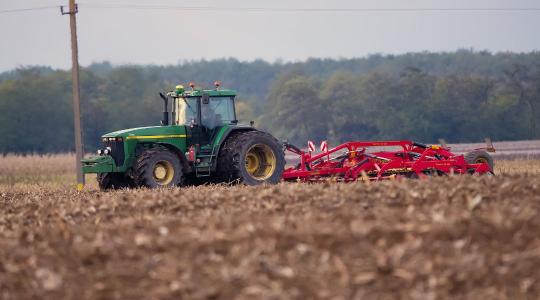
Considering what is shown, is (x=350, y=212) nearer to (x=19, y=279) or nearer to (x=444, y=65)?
(x=19, y=279)

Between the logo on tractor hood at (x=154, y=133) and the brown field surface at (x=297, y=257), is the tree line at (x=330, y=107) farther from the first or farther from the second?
the brown field surface at (x=297, y=257)

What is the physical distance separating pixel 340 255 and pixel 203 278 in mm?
999

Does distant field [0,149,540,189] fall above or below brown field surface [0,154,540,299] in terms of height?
below

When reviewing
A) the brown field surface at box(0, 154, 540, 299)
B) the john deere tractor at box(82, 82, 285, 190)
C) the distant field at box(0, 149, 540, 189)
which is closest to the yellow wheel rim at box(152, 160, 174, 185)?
the john deere tractor at box(82, 82, 285, 190)

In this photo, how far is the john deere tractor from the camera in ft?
56.2

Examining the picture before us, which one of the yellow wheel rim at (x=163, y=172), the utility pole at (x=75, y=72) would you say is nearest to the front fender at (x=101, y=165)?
the yellow wheel rim at (x=163, y=172)

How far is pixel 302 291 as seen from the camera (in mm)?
6688

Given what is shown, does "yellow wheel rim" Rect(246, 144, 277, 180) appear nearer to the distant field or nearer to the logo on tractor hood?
the logo on tractor hood

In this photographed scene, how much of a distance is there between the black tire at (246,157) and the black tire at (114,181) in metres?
1.77

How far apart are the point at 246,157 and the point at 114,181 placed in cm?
246

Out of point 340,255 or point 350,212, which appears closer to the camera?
point 340,255

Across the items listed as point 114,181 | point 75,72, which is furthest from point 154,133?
point 75,72

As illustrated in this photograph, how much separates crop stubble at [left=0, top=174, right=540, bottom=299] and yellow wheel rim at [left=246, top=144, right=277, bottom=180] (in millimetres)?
9198

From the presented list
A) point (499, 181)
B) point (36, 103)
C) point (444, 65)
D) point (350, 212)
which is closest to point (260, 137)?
point (499, 181)
